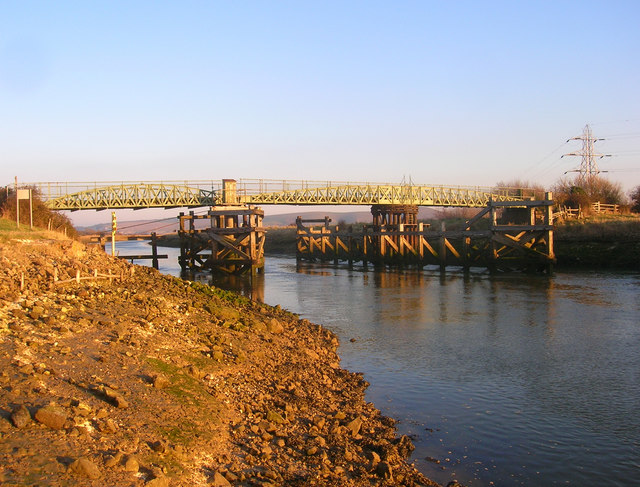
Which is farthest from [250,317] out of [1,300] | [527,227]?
[527,227]

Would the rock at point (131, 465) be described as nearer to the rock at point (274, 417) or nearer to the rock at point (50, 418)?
the rock at point (50, 418)

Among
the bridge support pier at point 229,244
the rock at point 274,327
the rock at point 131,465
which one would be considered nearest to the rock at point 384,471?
the rock at point 131,465

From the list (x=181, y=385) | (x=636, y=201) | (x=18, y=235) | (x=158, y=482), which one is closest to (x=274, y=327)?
(x=181, y=385)

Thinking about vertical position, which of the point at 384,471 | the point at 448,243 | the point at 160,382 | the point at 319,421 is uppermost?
the point at 448,243

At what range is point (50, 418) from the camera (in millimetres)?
7582

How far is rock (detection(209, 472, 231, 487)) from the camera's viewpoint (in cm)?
736

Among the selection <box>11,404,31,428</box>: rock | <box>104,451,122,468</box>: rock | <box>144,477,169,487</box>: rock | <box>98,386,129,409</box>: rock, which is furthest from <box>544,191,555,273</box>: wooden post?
<box>11,404,31,428</box>: rock

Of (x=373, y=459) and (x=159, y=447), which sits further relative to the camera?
(x=373, y=459)

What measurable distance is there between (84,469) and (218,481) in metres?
1.59

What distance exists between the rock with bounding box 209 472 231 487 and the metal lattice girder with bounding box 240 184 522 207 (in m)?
50.8

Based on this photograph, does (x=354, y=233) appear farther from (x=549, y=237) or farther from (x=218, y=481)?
(x=218, y=481)

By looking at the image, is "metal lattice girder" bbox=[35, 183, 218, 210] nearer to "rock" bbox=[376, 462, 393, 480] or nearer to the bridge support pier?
the bridge support pier

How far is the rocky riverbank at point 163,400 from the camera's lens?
738cm

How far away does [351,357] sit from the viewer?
55.2ft
